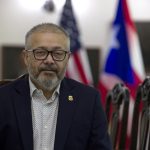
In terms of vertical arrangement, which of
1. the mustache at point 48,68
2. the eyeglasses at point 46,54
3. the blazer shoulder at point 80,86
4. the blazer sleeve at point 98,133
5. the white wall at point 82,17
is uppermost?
the white wall at point 82,17

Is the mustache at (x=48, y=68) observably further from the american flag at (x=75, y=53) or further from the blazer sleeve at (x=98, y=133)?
the american flag at (x=75, y=53)

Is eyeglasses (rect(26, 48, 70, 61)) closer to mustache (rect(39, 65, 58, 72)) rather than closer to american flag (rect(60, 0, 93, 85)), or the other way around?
mustache (rect(39, 65, 58, 72))

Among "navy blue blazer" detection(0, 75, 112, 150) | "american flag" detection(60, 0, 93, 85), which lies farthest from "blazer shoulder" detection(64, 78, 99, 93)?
"american flag" detection(60, 0, 93, 85)

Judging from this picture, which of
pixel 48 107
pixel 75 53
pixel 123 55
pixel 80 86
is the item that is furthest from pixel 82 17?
pixel 48 107

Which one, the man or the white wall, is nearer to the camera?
the man

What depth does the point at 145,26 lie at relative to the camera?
231 inches

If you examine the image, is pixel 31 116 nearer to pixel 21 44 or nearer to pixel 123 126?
pixel 123 126

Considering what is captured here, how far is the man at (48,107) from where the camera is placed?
1630mm

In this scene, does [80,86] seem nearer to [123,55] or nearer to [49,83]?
[49,83]

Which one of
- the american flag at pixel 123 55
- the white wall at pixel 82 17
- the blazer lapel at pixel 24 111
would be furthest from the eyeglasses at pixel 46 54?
the white wall at pixel 82 17

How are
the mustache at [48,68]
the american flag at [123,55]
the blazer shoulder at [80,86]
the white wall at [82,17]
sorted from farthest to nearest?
the white wall at [82,17]
the american flag at [123,55]
the blazer shoulder at [80,86]
the mustache at [48,68]

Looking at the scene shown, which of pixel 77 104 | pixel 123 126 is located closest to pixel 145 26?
pixel 123 126

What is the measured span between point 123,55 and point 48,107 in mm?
3596

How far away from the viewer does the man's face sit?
64.0 inches
